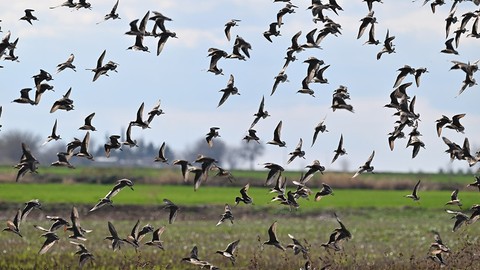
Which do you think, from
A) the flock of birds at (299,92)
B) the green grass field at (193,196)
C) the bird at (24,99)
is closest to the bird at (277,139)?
the flock of birds at (299,92)

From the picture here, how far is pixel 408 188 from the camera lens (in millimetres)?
92500

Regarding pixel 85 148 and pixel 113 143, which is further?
pixel 85 148

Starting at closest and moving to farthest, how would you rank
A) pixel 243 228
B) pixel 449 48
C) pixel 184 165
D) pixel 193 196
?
1. pixel 184 165
2. pixel 449 48
3. pixel 243 228
4. pixel 193 196

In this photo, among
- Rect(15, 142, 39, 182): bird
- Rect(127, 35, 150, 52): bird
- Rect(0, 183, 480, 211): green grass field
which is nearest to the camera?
Rect(15, 142, 39, 182): bird

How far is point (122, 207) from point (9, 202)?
27.5 feet

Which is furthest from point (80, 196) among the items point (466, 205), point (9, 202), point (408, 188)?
point (408, 188)

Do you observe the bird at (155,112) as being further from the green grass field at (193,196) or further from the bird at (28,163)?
the green grass field at (193,196)

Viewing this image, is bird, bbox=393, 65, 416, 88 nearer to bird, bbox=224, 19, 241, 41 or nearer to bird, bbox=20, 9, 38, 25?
bird, bbox=224, 19, 241, 41

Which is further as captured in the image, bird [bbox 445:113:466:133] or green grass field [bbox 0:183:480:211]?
green grass field [bbox 0:183:480:211]

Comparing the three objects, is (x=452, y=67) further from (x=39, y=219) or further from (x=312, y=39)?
(x=39, y=219)

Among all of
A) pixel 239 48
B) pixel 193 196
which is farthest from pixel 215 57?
pixel 193 196

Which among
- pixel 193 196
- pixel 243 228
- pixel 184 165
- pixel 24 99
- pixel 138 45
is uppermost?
pixel 138 45

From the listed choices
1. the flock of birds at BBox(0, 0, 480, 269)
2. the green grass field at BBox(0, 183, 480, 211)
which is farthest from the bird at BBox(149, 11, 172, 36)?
the green grass field at BBox(0, 183, 480, 211)

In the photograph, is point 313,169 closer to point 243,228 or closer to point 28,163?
point 28,163
